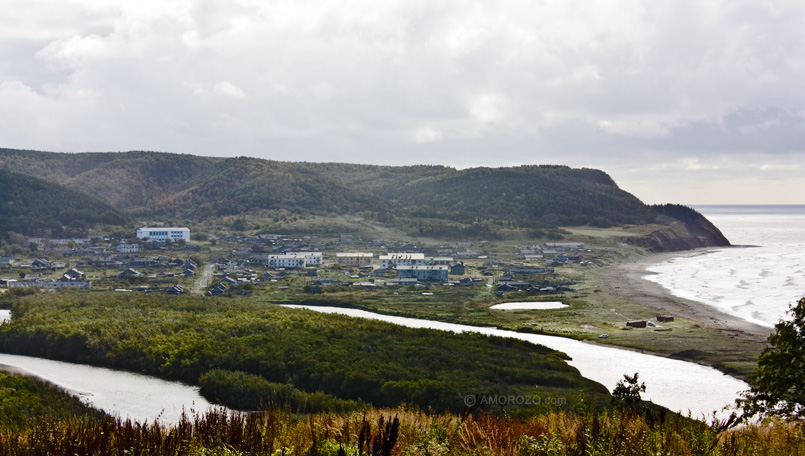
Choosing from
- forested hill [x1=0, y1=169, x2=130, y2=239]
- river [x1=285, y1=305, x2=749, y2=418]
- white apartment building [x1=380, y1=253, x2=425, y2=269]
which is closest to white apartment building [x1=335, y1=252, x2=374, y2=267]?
white apartment building [x1=380, y1=253, x2=425, y2=269]

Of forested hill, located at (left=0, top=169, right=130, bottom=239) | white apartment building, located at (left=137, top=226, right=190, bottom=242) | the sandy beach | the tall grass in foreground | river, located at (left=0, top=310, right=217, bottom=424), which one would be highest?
forested hill, located at (left=0, top=169, right=130, bottom=239)

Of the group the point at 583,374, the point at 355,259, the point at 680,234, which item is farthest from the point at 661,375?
the point at 680,234

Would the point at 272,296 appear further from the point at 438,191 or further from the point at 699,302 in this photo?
the point at 438,191

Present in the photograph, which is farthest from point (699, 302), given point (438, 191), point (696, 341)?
point (438, 191)

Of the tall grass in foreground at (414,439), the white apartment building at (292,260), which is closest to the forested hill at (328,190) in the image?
the white apartment building at (292,260)

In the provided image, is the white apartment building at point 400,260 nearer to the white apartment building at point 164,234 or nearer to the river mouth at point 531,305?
the river mouth at point 531,305

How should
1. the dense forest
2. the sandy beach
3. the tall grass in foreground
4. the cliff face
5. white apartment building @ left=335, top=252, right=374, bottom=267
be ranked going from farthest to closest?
the cliff face, white apartment building @ left=335, top=252, right=374, bottom=267, the sandy beach, the dense forest, the tall grass in foreground

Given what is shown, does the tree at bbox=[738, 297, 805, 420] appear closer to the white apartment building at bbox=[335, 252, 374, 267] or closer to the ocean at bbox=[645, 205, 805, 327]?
the ocean at bbox=[645, 205, 805, 327]
